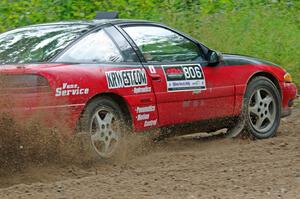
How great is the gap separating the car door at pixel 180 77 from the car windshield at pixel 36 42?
66 centimetres

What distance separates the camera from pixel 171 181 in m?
6.93

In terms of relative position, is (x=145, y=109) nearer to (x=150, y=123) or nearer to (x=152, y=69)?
(x=150, y=123)

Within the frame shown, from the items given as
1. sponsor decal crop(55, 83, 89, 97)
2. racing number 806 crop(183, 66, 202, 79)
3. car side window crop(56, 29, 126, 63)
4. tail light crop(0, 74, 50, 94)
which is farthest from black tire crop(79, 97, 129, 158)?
racing number 806 crop(183, 66, 202, 79)

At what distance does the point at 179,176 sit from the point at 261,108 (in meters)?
2.72

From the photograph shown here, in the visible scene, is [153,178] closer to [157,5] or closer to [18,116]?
[18,116]

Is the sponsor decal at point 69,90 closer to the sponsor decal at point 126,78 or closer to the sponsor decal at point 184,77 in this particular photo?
the sponsor decal at point 126,78

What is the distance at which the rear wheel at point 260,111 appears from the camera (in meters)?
9.43

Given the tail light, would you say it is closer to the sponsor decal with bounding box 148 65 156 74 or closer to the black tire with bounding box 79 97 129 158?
the black tire with bounding box 79 97 129 158

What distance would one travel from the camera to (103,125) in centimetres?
792

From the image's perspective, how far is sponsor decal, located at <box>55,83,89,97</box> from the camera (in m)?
7.51

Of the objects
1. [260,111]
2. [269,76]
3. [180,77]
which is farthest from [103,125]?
[269,76]

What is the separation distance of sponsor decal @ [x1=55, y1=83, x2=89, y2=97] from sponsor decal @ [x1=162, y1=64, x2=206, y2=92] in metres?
1.19

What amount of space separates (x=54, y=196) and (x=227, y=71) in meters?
3.46

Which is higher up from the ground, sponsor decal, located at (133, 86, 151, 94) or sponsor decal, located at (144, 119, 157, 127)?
sponsor decal, located at (133, 86, 151, 94)
